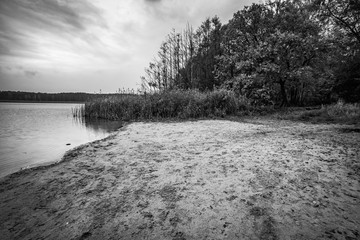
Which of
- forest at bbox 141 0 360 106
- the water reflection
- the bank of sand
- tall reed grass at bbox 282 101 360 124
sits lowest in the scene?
the water reflection

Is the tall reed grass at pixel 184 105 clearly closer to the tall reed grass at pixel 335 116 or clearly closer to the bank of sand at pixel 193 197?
the tall reed grass at pixel 335 116

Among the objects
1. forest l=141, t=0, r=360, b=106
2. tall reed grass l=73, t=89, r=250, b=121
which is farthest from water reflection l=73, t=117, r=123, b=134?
forest l=141, t=0, r=360, b=106

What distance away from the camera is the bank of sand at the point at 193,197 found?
1511 millimetres

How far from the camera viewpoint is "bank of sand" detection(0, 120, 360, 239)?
4.96 ft

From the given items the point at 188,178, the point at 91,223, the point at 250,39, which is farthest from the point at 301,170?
the point at 250,39

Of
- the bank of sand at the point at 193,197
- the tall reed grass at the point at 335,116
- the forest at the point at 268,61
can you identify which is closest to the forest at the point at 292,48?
the forest at the point at 268,61

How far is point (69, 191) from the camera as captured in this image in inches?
87.7

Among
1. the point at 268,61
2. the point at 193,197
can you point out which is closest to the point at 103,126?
the point at 193,197

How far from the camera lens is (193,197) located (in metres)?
2.00

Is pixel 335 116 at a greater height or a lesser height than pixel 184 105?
lesser

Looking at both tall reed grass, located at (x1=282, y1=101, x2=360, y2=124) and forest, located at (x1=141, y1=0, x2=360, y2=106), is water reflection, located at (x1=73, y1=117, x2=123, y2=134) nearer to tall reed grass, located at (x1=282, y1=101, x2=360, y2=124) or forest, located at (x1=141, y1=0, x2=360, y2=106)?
forest, located at (x1=141, y1=0, x2=360, y2=106)

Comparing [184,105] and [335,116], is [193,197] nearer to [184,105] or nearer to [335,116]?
[184,105]

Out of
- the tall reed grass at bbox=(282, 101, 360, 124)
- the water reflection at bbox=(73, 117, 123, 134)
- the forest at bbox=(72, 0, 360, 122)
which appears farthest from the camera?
the forest at bbox=(72, 0, 360, 122)

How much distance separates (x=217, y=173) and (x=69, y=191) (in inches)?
83.7
